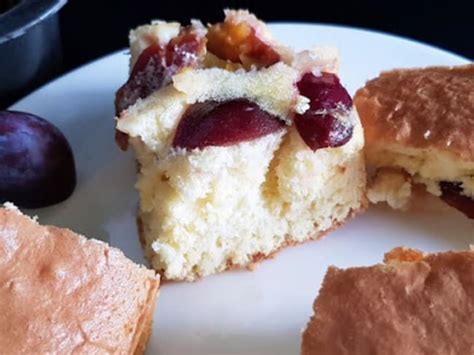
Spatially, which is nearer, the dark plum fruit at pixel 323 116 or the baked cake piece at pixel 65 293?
the baked cake piece at pixel 65 293

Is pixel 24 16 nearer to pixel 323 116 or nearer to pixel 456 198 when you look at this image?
pixel 323 116

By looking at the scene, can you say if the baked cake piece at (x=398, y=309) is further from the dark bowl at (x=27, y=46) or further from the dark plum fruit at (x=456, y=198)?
the dark bowl at (x=27, y=46)

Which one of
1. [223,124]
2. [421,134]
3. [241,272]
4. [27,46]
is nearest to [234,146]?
[223,124]

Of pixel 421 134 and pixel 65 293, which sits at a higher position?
pixel 421 134

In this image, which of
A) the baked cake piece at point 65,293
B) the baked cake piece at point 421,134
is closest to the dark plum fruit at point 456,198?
the baked cake piece at point 421,134

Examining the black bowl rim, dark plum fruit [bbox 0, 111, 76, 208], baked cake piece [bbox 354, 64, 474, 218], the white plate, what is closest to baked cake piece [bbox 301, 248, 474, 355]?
the white plate

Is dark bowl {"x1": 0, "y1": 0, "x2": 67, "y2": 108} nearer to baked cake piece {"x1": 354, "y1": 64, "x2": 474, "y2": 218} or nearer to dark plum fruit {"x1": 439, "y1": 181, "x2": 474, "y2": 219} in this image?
baked cake piece {"x1": 354, "y1": 64, "x2": 474, "y2": 218}
